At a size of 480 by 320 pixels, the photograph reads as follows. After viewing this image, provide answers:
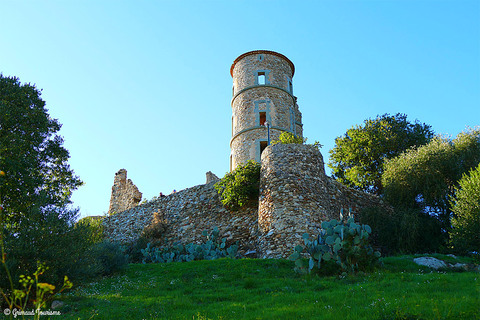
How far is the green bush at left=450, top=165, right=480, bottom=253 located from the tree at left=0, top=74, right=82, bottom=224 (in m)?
13.5

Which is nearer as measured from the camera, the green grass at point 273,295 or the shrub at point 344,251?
the green grass at point 273,295

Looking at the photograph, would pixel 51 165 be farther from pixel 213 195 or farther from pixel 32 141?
pixel 213 195

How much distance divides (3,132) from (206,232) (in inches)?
333

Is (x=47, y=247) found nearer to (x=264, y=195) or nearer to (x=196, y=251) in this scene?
(x=196, y=251)

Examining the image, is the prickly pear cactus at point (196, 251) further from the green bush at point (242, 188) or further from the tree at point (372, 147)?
the tree at point (372, 147)

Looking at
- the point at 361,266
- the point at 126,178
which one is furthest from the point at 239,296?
the point at 126,178

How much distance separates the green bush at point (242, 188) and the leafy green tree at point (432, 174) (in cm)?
618

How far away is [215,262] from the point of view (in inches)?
536

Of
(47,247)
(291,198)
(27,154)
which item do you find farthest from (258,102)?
(47,247)

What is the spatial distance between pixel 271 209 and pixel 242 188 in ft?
10.1

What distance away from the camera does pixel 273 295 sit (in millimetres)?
9070

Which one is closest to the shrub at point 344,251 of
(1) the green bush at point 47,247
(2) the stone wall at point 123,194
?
(1) the green bush at point 47,247

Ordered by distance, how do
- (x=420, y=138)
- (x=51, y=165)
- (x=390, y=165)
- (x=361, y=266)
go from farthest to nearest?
(x=420, y=138) → (x=390, y=165) → (x=51, y=165) → (x=361, y=266)

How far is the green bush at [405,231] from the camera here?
649 inches
